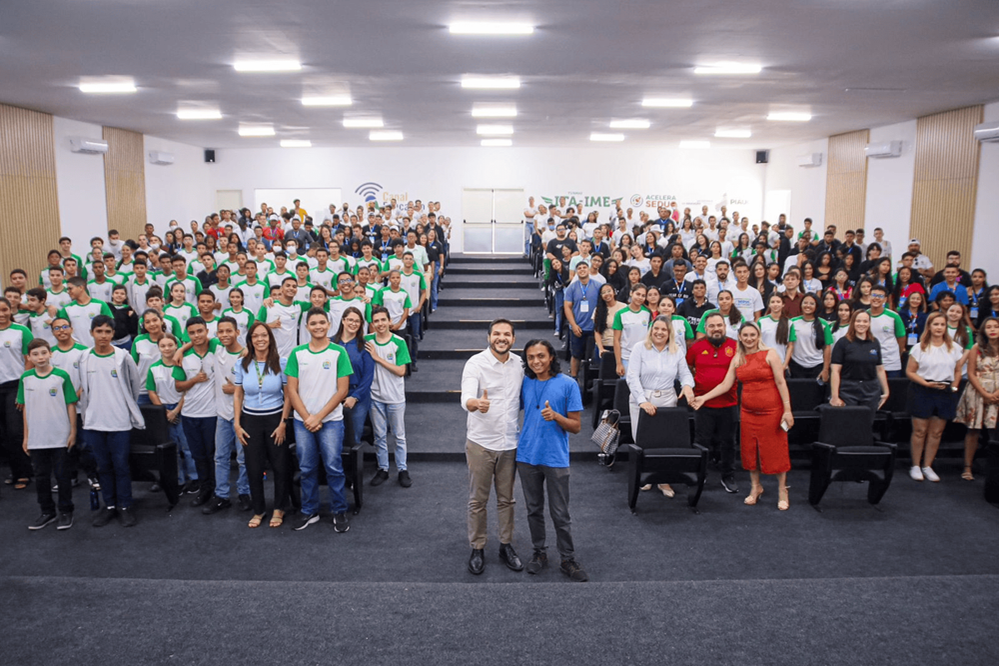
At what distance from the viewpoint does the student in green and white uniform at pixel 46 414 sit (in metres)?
5.53

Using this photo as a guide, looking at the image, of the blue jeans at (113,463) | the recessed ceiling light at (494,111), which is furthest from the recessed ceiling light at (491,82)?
the blue jeans at (113,463)

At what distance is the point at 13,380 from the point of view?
653 cm

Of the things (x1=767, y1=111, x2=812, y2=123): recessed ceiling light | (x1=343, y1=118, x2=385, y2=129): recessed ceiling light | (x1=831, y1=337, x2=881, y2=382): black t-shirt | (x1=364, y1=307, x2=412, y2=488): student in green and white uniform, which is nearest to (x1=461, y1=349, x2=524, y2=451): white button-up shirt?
(x1=364, y1=307, x2=412, y2=488): student in green and white uniform

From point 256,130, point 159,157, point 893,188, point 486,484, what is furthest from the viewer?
point 159,157

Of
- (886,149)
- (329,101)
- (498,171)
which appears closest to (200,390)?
(329,101)

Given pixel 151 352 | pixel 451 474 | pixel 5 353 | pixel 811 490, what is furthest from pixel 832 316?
pixel 5 353

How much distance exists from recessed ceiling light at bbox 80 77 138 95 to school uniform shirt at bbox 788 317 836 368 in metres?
9.51

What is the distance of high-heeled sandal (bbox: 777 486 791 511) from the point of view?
6035mm

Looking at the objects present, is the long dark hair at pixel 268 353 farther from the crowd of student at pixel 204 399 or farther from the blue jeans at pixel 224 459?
the blue jeans at pixel 224 459

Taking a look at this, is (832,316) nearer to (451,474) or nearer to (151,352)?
(451,474)

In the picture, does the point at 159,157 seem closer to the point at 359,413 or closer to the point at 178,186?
the point at 178,186

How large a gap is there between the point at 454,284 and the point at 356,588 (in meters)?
10.7

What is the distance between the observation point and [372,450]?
704cm

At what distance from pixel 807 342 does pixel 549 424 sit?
4.00 metres
